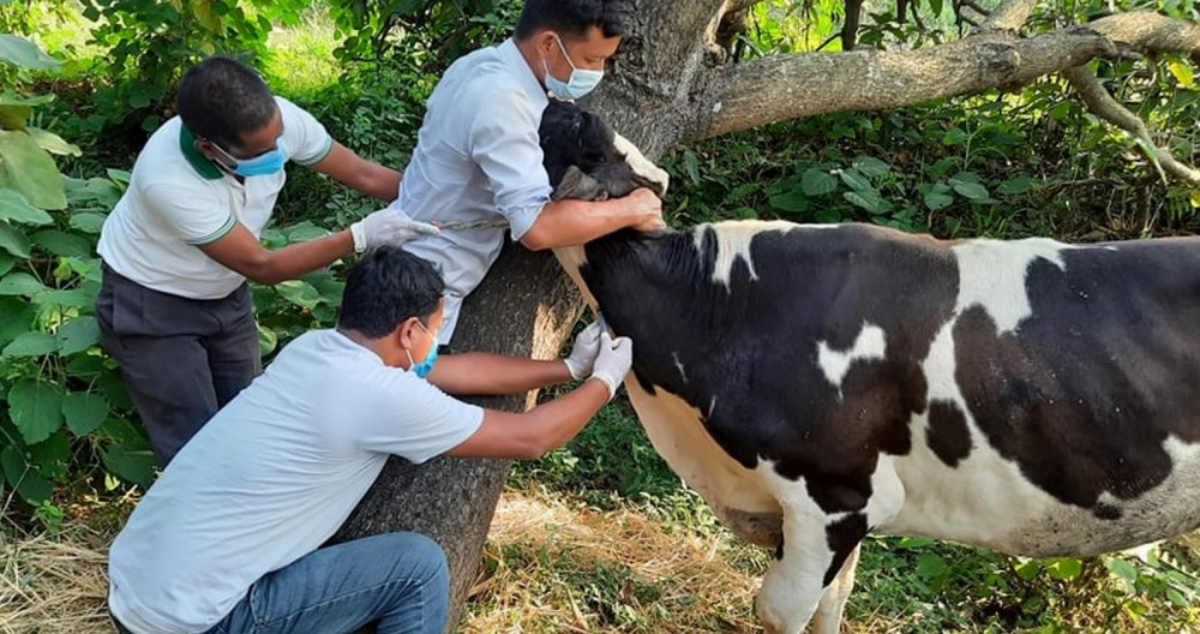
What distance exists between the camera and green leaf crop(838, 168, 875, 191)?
5.93 metres

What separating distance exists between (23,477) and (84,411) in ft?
1.33

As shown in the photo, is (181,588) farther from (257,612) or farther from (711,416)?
(711,416)

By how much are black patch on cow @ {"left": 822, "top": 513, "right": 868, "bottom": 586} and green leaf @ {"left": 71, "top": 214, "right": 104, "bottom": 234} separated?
2680 mm

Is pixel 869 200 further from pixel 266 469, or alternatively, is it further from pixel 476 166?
pixel 266 469

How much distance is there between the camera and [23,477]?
147 inches

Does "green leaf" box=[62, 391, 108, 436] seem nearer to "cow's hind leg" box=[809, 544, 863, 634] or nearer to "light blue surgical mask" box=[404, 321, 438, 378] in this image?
"light blue surgical mask" box=[404, 321, 438, 378]

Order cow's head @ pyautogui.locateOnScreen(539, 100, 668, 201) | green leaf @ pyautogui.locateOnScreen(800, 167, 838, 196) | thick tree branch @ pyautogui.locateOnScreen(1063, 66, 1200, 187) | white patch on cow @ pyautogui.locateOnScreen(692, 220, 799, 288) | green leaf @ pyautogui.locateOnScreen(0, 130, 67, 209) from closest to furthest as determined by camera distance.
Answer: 1. cow's head @ pyautogui.locateOnScreen(539, 100, 668, 201)
2. white patch on cow @ pyautogui.locateOnScreen(692, 220, 799, 288)
3. green leaf @ pyautogui.locateOnScreen(0, 130, 67, 209)
4. thick tree branch @ pyautogui.locateOnScreen(1063, 66, 1200, 187)
5. green leaf @ pyautogui.locateOnScreen(800, 167, 838, 196)

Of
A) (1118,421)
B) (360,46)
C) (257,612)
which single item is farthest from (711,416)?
(360,46)

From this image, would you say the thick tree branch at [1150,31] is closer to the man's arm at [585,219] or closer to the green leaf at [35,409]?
the man's arm at [585,219]

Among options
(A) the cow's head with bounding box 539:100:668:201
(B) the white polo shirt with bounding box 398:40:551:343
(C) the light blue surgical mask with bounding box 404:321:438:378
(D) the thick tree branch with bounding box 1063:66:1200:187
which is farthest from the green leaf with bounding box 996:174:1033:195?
(C) the light blue surgical mask with bounding box 404:321:438:378

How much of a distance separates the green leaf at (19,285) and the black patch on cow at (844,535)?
2727 millimetres

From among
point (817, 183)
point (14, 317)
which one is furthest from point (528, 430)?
point (817, 183)

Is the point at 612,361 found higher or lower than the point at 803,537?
higher

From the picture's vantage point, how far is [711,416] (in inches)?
126
